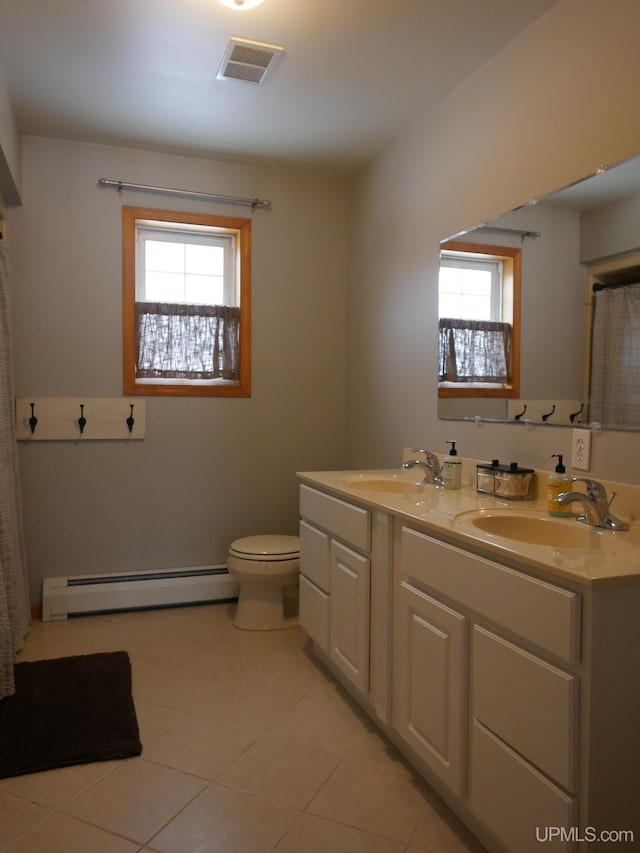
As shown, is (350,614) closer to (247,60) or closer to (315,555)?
(315,555)

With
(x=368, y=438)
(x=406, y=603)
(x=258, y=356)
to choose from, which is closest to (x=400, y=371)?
(x=368, y=438)

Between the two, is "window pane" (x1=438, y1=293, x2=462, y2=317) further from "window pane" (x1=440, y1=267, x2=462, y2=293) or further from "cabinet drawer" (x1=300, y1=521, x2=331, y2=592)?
"cabinet drawer" (x1=300, y1=521, x2=331, y2=592)

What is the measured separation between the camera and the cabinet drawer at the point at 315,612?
2418 millimetres

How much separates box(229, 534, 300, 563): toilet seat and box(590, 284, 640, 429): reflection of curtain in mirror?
5.43ft

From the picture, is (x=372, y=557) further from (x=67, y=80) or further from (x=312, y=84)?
(x=67, y=80)

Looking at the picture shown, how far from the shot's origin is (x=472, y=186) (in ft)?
7.95

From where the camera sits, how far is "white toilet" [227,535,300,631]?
293cm

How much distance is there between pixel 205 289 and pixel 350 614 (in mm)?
2162

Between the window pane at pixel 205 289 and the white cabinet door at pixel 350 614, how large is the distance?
1825 millimetres

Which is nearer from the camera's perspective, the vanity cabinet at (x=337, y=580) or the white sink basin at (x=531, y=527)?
the white sink basin at (x=531, y=527)

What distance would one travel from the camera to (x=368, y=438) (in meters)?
3.41

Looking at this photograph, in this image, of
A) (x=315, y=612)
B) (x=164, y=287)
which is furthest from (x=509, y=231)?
(x=164, y=287)

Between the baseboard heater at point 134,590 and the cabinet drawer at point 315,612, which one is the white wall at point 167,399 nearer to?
the baseboard heater at point 134,590

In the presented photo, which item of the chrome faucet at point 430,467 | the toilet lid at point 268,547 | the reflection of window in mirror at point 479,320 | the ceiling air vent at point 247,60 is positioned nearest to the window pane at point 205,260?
the ceiling air vent at point 247,60
